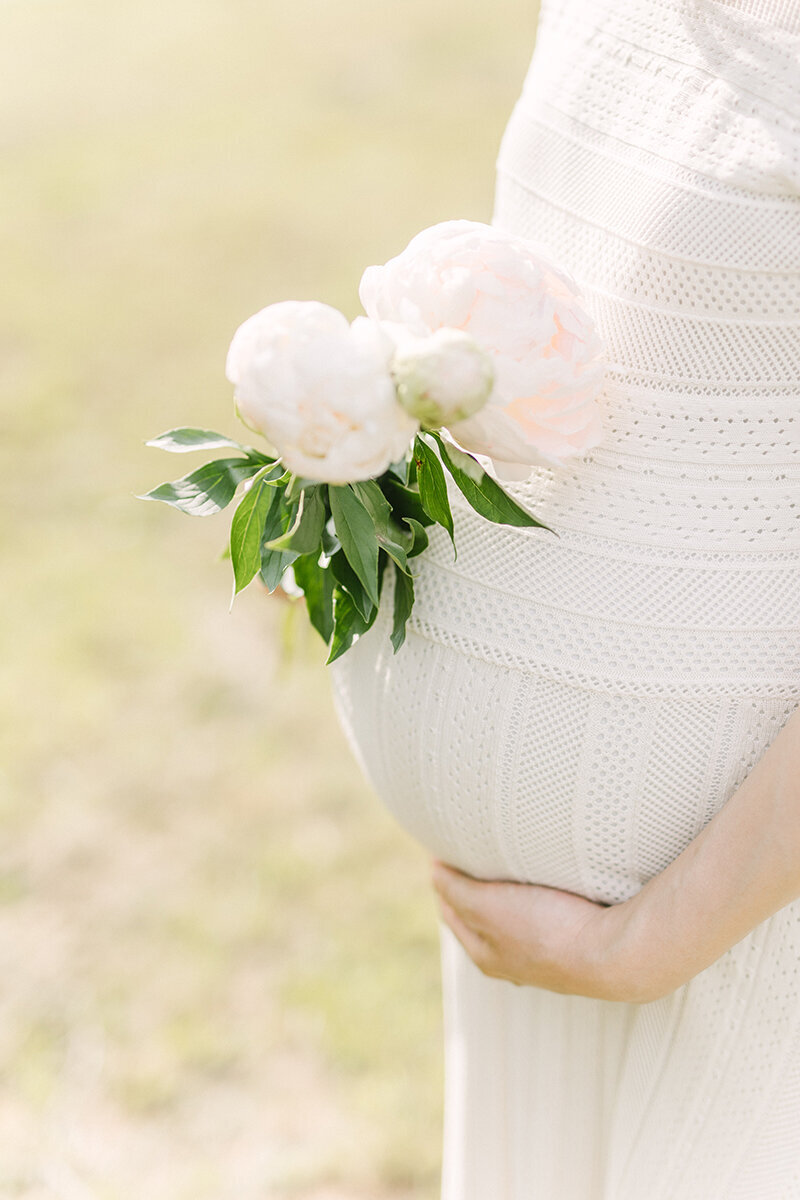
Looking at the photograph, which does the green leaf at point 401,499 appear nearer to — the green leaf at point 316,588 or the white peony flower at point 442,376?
the green leaf at point 316,588

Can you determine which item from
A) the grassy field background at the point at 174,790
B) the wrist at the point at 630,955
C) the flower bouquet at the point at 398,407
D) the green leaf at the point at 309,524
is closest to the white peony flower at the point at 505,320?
the flower bouquet at the point at 398,407

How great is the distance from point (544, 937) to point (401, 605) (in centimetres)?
31

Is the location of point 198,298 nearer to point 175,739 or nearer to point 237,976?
point 175,739

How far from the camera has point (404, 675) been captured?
1063mm

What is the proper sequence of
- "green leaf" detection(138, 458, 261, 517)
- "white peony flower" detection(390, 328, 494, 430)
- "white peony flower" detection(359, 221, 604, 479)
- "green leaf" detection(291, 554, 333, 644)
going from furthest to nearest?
"green leaf" detection(291, 554, 333, 644) → "green leaf" detection(138, 458, 261, 517) → "white peony flower" detection(359, 221, 604, 479) → "white peony flower" detection(390, 328, 494, 430)

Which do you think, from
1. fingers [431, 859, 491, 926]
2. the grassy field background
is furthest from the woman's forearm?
the grassy field background

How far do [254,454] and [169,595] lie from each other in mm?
2512

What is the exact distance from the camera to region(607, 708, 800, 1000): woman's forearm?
0.88 metres

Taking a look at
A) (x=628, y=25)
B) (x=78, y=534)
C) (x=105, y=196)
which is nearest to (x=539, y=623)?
(x=628, y=25)

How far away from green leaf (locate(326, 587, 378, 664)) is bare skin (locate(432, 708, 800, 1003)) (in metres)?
0.28

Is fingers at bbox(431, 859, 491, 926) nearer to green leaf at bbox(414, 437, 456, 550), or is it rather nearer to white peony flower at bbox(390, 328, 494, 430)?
green leaf at bbox(414, 437, 456, 550)

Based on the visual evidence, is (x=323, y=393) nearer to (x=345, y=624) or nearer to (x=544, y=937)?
(x=345, y=624)

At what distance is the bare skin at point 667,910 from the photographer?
88 centimetres

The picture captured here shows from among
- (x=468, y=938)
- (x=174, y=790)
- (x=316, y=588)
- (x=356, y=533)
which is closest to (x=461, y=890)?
(x=468, y=938)
